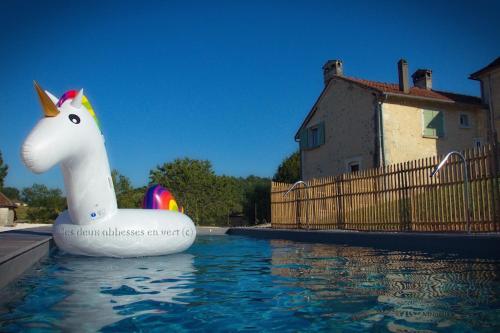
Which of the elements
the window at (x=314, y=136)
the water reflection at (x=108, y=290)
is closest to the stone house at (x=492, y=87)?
the window at (x=314, y=136)

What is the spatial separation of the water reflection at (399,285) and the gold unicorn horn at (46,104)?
370cm

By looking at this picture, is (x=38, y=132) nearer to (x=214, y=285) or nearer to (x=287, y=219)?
(x=214, y=285)

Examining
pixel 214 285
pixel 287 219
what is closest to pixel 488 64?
pixel 287 219

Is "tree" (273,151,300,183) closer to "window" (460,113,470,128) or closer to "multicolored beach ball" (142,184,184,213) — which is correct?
"window" (460,113,470,128)

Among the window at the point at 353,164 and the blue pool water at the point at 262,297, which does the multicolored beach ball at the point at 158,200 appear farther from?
the window at the point at 353,164

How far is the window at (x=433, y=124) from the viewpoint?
1984cm

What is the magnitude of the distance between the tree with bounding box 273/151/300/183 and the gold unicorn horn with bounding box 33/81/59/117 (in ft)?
90.5

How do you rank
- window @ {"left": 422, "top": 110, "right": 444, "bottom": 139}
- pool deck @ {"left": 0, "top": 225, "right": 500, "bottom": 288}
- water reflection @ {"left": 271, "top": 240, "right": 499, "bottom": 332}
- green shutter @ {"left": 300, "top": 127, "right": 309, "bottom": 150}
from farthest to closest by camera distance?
green shutter @ {"left": 300, "top": 127, "right": 309, "bottom": 150} → window @ {"left": 422, "top": 110, "right": 444, "bottom": 139} → pool deck @ {"left": 0, "top": 225, "right": 500, "bottom": 288} → water reflection @ {"left": 271, "top": 240, "right": 499, "bottom": 332}

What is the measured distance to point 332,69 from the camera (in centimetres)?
A: 2344

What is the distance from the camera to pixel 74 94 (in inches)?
263

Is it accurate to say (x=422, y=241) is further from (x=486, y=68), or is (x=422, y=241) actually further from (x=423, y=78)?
(x=423, y=78)

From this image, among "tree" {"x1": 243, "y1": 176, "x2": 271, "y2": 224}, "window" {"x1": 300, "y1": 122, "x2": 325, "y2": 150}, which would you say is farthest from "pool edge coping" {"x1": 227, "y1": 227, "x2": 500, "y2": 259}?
"tree" {"x1": 243, "y1": 176, "x2": 271, "y2": 224}

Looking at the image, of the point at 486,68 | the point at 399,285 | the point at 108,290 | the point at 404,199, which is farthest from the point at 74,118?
the point at 486,68

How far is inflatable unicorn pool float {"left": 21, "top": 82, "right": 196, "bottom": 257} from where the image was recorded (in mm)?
6066
